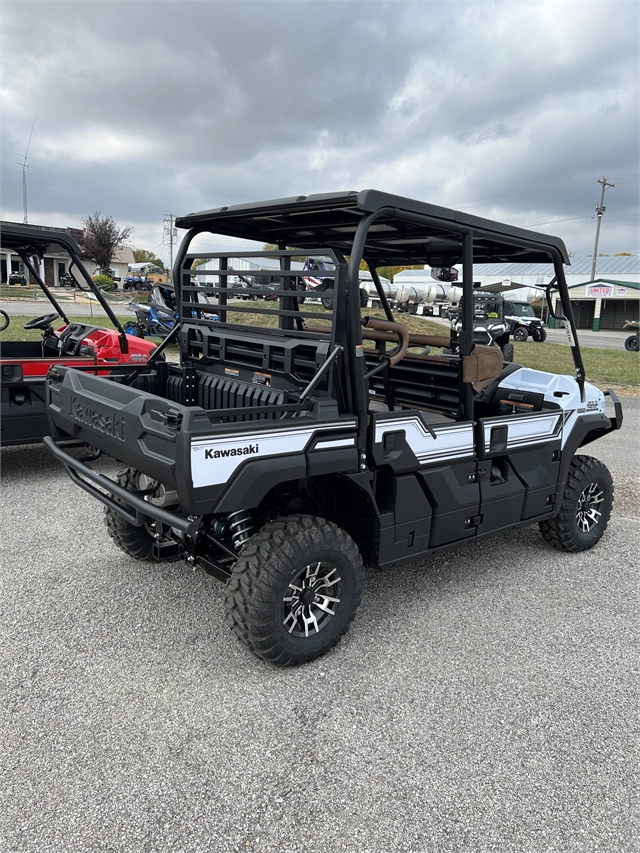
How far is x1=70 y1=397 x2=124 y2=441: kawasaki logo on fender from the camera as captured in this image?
2939 mm

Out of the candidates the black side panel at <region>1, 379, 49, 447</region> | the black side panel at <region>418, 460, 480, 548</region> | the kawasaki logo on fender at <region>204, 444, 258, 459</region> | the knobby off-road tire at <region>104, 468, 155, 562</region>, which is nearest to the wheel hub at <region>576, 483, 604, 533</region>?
the black side panel at <region>418, 460, 480, 548</region>

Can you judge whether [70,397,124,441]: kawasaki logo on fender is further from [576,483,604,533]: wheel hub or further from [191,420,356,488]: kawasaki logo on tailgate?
[576,483,604,533]: wheel hub

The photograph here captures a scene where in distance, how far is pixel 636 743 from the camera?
2635 millimetres

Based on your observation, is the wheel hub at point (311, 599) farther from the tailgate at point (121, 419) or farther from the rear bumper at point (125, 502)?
the tailgate at point (121, 419)

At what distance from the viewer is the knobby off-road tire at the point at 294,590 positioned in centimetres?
282

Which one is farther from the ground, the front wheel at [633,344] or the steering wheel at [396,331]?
the steering wheel at [396,331]

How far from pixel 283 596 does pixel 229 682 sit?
0.47 m

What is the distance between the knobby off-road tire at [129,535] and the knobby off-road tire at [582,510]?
2721 mm

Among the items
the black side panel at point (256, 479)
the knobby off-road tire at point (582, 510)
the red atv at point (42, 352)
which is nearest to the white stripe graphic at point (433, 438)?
the black side panel at point (256, 479)

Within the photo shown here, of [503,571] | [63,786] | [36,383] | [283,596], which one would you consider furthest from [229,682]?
[36,383]

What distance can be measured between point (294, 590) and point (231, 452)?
0.79 metres

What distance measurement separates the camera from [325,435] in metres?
2.90

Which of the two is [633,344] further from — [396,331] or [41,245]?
[396,331]

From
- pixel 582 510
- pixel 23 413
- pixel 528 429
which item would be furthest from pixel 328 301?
pixel 23 413
